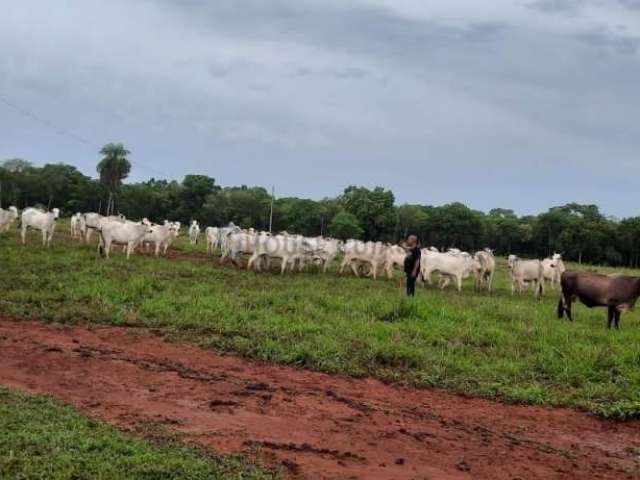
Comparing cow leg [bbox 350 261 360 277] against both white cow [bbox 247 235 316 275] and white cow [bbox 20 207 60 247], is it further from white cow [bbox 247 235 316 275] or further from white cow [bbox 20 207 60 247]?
white cow [bbox 20 207 60 247]

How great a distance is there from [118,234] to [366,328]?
12.4 m

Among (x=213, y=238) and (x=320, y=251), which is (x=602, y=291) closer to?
(x=320, y=251)

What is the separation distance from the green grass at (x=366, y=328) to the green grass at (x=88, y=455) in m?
4.56

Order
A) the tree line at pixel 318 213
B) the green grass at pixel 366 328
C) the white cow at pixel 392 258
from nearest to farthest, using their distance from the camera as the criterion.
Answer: the green grass at pixel 366 328 < the white cow at pixel 392 258 < the tree line at pixel 318 213

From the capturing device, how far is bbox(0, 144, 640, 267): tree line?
77000mm

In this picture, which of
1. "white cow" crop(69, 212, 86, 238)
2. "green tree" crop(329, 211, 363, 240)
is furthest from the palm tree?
"white cow" crop(69, 212, 86, 238)

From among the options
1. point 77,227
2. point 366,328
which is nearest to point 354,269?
point 77,227

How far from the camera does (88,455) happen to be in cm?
593

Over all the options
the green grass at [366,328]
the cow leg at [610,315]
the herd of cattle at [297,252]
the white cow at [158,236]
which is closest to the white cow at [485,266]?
the herd of cattle at [297,252]

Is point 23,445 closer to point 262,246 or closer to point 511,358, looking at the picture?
point 511,358

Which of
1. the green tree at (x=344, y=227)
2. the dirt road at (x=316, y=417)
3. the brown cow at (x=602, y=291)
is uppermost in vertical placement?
the green tree at (x=344, y=227)

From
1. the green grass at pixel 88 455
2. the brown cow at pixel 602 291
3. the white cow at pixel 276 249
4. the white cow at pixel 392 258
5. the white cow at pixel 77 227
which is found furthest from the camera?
the white cow at pixel 77 227

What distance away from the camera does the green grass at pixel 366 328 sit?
1062cm

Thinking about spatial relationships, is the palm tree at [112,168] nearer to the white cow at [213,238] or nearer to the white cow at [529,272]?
the white cow at [213,238]
